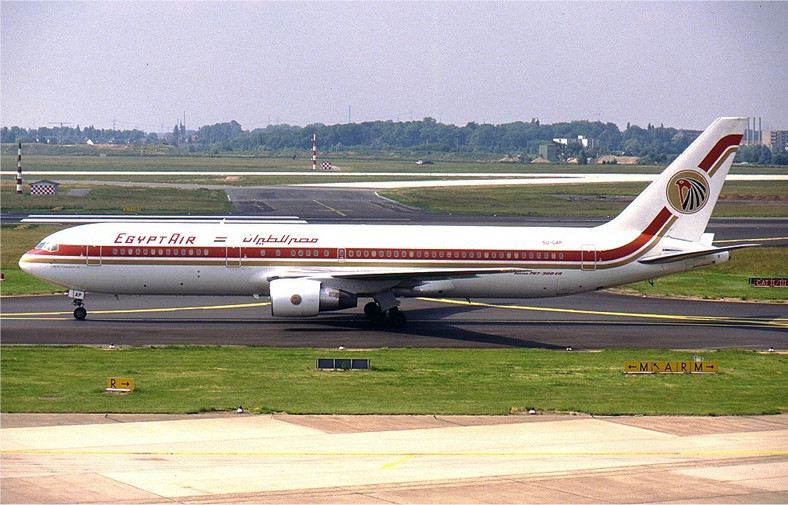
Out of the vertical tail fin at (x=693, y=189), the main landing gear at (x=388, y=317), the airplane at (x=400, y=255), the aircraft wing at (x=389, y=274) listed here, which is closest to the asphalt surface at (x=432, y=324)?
the main landing gear at (x=388, y=317)

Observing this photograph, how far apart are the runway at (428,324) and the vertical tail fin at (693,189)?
468cm

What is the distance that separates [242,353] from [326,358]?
3.70 metres

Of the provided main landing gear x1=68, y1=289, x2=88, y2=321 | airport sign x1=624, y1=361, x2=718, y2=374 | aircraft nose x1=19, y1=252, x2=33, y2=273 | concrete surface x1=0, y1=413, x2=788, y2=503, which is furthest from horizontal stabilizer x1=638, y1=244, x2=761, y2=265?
aircraft nose x1=19, y1=252, x2=33, y2=273

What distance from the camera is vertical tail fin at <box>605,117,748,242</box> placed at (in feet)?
151

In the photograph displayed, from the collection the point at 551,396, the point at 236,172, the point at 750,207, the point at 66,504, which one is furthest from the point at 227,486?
the point at 236,172

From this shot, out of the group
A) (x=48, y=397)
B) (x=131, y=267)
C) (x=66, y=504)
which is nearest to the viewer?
(x=66, y=504)

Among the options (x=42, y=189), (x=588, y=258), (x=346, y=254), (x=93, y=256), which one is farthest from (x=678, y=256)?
(x=42, y=189)

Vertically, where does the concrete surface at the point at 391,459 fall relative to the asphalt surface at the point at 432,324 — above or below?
above

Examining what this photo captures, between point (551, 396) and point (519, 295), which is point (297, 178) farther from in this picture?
point (551, 396)

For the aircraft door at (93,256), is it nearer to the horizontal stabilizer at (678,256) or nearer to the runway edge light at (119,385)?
the runway edge light at (119,385)

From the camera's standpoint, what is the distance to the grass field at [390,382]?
28234mm

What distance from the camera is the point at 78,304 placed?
4547 centimetres

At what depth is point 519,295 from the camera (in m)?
46.0

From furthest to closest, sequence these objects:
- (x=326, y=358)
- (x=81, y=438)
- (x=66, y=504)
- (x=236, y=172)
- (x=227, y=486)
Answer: (x=236, y=172)
(x=326, y=358)
(x=81, y=438)
(x=227, y=486)
(x=66, y=504)
